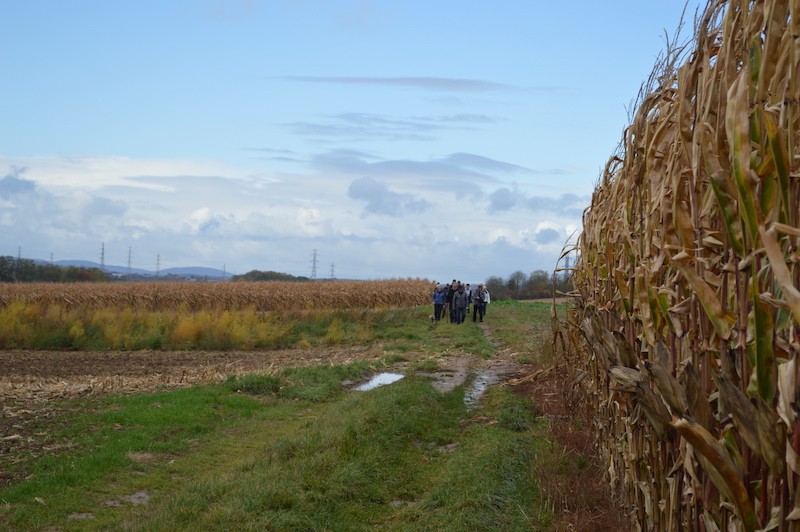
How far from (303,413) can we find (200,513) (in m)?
6.40

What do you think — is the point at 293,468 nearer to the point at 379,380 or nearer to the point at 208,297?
the point at 379,380

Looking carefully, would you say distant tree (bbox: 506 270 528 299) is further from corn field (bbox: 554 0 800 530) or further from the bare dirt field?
corn field (bbox: 554 0 800 530)

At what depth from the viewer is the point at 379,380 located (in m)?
17.5

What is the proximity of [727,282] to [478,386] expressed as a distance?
1303 centimetres

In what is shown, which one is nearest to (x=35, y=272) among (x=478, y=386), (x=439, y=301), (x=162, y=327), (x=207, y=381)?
(x=439, y=301)

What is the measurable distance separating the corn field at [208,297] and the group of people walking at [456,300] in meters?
8.28

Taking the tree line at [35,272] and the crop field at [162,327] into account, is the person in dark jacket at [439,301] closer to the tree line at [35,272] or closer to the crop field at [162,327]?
the crop field at [162,327]

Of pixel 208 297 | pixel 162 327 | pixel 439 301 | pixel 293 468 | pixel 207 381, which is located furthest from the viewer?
pixel 208 297

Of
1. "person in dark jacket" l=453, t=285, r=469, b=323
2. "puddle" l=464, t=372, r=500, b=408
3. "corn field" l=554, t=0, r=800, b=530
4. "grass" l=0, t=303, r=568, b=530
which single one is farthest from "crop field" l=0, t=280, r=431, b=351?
"corn field" l=554, t=0, r=800, b=530

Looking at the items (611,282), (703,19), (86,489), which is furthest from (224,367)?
(703,19)

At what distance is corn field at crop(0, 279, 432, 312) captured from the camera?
3947 centimetres

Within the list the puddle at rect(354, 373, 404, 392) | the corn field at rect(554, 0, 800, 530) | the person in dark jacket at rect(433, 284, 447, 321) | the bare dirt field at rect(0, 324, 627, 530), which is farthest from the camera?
the person in dark jacket at rect(433, 284, 447, 321)

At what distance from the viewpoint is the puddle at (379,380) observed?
16.4 m

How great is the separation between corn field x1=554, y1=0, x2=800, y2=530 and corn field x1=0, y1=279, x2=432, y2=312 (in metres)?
32.9
